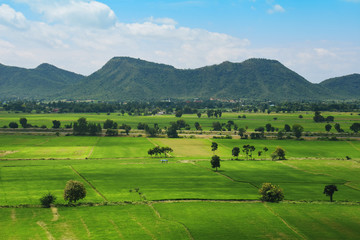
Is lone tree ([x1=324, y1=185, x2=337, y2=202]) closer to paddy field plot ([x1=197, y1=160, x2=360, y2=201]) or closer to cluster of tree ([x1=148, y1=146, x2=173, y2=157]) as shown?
paddy field plot ([x1=197, y1=160, x2=360, y2=201])

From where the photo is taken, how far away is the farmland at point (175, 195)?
61.8 m

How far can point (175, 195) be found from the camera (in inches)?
3248

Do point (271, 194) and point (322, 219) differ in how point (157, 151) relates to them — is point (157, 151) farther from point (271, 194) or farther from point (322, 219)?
point (322, 219)

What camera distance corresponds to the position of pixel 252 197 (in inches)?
3278

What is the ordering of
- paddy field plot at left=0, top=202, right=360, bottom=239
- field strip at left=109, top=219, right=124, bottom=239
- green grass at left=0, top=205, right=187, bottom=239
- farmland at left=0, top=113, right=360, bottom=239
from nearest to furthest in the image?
field strip at left=109, top=219, right=124, bottom=239 → green grass at left=0, top=205, right=187, bottom=239 → paddy field plot at left=0, top=202, right=360, bottom=239 → farmland at left=0, top=113, right=360, bottom=239

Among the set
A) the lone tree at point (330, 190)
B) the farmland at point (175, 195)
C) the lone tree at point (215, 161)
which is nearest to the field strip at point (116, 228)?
the farmland at point (175, 195)

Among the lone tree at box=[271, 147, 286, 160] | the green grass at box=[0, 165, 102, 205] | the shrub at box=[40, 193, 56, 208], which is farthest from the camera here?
the lone tree at box=[271, 147, 286, 160]

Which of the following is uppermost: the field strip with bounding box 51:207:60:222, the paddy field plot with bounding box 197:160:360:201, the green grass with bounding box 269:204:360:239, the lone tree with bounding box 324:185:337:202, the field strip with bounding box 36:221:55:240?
the lone tree with bounding box 324:185:337:202

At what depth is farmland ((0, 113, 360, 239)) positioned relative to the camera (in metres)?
61.8

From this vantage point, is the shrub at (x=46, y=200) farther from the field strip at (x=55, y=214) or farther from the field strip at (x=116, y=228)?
the field strip at (x=116, y=228)

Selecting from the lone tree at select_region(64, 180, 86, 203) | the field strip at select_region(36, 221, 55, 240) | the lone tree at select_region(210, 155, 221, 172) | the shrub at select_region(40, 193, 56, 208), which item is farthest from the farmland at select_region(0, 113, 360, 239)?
the lone tree at select_region(210, 155, 221, 172)

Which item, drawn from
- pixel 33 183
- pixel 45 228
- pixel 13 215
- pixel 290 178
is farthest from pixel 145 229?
pixel 290 178

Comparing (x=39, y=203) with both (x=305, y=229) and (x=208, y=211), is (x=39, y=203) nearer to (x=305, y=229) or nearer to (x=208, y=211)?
(x=208, y=211)

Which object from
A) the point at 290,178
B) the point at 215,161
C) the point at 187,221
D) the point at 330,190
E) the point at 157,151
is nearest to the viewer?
the point at 187,221
